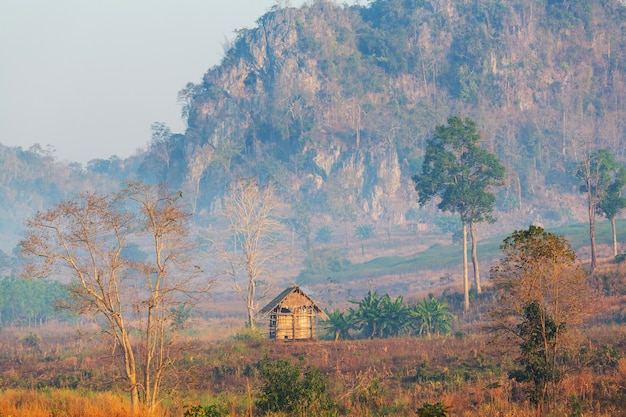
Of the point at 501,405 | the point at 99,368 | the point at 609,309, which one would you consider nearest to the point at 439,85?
the point at 609,309

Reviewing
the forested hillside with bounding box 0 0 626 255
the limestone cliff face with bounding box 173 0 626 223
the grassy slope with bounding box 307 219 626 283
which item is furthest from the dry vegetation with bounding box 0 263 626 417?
the limestone cliff face with bounding box 173 0 626 223

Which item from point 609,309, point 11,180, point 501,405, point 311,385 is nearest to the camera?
point 501,405

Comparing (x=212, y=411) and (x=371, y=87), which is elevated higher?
(x=371, y=87)

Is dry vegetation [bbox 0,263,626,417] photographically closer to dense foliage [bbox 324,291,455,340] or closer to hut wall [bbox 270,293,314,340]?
hut wall [bbox 270,293,314,340]

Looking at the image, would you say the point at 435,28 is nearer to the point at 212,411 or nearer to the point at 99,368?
the point at 99,368

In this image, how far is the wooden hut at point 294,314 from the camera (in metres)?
45.4

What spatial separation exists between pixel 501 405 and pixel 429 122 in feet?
375

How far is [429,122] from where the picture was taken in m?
134

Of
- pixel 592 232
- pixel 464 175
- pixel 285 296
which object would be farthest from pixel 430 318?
pixel 592 232

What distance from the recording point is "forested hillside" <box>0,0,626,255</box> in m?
132

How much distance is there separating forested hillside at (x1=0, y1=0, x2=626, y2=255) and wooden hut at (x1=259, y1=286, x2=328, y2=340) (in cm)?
7318

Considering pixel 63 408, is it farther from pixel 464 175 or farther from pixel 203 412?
pixel 464 175

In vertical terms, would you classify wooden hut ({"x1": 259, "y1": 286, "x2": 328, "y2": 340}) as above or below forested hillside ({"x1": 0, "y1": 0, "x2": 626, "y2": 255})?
below

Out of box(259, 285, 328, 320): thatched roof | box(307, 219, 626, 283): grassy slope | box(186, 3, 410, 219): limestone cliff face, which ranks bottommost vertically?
box(259, 285, 328, 320): thatched roof
